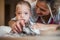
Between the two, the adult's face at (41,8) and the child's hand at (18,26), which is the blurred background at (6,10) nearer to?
the child's hand at (18,26)

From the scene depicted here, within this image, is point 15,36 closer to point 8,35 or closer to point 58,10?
point 8,35

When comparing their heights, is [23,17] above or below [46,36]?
above

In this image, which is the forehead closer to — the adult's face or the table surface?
the adult's face

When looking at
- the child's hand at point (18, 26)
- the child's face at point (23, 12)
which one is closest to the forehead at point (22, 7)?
the child's face at point (23, 12)

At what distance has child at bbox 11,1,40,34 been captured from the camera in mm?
967

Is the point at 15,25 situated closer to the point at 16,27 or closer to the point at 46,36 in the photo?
the point at 16,27

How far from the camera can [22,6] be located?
972 millimetres

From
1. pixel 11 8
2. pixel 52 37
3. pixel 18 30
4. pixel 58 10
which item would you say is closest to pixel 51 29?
pixel 52 37

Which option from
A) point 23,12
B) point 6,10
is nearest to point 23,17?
point 23,12

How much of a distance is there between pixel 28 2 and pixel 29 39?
0.32 metres

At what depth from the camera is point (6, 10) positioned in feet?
3.23

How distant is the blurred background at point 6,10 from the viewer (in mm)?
980

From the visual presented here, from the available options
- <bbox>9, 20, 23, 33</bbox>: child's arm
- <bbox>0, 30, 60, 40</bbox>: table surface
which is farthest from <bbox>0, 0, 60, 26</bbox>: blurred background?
<bbox>0, 30, 60, 40</bbox>: table surface

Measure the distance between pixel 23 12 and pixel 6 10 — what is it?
15 cm
